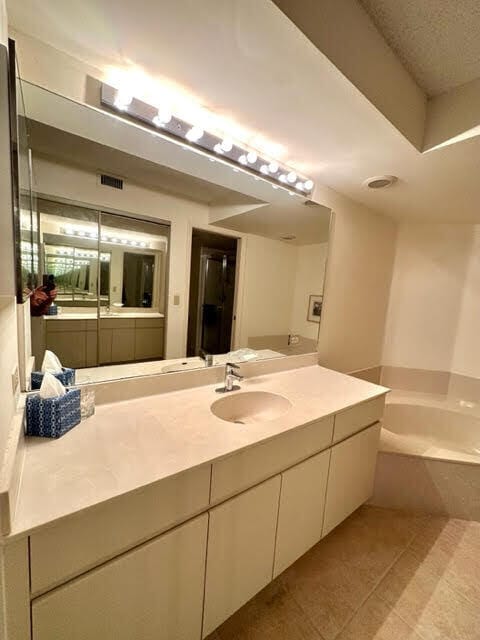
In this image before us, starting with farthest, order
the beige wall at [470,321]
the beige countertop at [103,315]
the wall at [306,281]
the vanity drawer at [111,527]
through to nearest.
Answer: the beige wall at [470,321], the wall at [306,281], the beige countertop at [103,315], the vanity drawer at [111,527]

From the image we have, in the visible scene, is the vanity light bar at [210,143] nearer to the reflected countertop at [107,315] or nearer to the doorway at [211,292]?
the doorway at [211,292]

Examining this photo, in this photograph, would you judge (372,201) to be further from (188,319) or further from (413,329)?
(188,319)

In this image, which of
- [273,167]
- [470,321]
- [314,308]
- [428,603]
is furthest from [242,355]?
[470,321]

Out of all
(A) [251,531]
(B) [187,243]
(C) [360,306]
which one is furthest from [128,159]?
(C) [360,306]

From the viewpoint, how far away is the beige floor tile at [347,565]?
3.77 ft

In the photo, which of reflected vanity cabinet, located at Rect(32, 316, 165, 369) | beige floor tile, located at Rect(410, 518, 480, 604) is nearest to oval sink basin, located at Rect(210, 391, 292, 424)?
reflected vanity cabinet, located at Rect(32, 316, 165, 369)

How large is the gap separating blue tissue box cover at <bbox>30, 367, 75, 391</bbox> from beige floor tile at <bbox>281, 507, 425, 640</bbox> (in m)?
1.36

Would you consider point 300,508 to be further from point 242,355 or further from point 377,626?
point 242,355

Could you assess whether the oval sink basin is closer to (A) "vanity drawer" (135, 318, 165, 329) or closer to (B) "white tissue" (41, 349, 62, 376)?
(A) "vanity drawer" (135, 318, 165, 329)

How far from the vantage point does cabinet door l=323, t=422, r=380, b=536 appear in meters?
1.30

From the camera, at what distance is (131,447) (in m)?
0.81

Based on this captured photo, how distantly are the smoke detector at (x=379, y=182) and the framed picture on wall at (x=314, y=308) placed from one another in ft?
2.50

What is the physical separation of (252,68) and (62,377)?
1.27 m

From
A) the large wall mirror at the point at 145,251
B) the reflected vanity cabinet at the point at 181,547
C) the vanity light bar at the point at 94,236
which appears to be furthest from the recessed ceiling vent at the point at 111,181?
the reflected vanity cabinet at the point at 181,547
